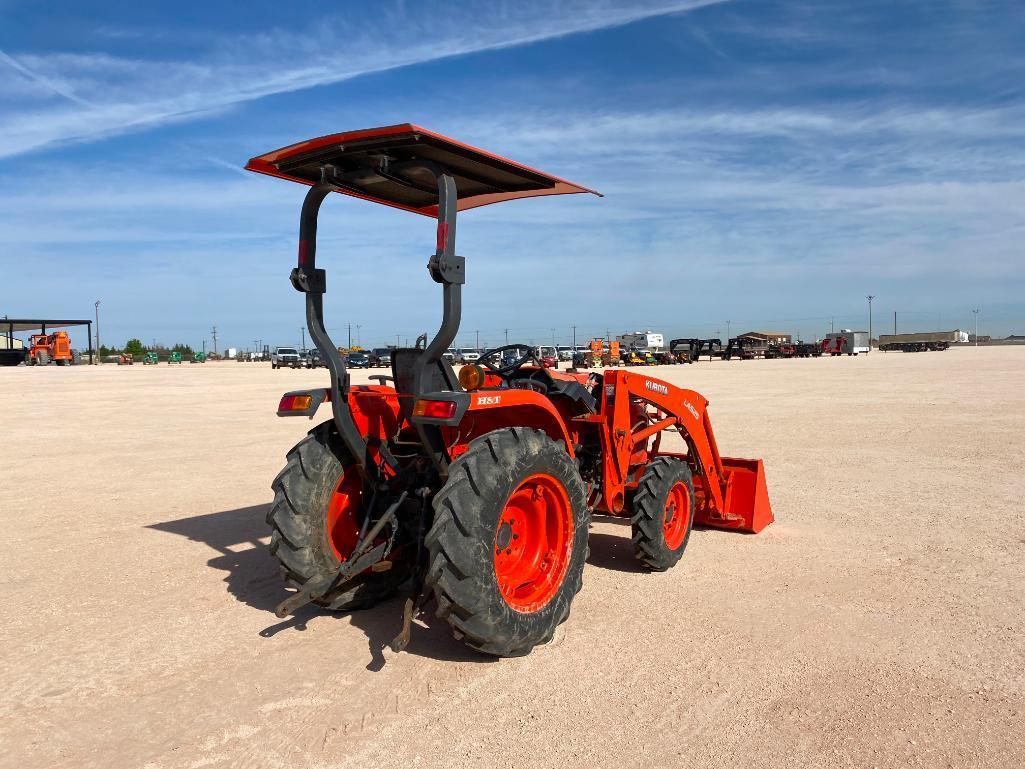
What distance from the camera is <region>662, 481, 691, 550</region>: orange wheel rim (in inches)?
231

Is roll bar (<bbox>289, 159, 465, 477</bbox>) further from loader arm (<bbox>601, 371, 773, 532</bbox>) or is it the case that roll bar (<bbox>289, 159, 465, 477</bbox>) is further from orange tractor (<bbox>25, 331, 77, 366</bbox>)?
orange tractor (<bbox>25, 331, 77, 366</bbox>)

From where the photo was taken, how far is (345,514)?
476cm

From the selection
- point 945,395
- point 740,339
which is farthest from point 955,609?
point 740,339

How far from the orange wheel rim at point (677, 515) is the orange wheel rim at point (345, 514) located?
234 centimetres

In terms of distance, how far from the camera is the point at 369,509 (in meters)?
4.53

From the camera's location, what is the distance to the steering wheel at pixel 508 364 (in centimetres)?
557

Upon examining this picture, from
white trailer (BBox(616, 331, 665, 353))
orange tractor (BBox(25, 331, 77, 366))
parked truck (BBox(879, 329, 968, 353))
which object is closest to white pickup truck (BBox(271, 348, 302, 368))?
orange tractor (BBox(25, 331, 77, 366))

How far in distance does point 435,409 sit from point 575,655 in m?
1.54

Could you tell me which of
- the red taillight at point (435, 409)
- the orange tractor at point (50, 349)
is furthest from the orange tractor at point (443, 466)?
the orange tractor at point (50, 349)

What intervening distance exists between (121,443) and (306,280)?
988 centimetres

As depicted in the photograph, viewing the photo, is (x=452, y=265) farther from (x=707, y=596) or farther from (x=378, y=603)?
(x=707, y=596)

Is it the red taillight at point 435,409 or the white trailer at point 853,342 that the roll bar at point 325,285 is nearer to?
the red taillight at point 435,409

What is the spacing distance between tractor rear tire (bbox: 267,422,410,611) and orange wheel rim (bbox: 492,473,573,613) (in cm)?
80

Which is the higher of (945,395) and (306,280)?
(306,280)
